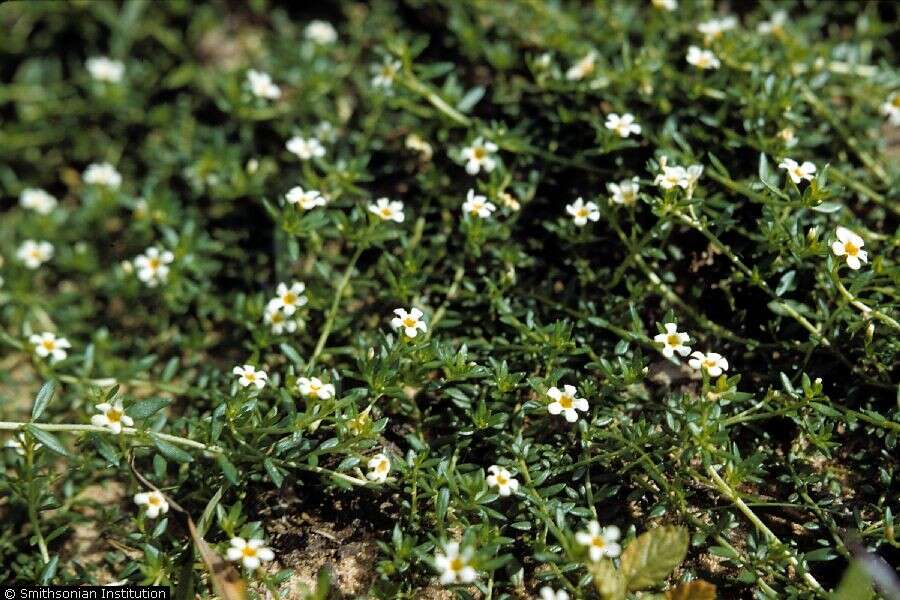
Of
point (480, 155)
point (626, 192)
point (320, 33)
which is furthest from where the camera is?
point (320, 33)

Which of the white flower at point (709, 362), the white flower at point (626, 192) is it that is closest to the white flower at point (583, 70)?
the white flower at point (626, 192)

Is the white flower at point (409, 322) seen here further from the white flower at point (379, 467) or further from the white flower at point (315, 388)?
the white flower at point (379, 467)

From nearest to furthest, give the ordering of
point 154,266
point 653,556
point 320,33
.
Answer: point 653,556, point 154,266, point 320,33

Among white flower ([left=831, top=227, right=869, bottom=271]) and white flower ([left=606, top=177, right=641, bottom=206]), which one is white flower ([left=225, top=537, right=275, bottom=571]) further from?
white flower ([left=831, top=227, right=869, bottom=271])

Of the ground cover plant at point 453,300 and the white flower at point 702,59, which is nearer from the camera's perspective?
the ground cover plant at point 453,300

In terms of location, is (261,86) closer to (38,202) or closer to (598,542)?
(38,202)

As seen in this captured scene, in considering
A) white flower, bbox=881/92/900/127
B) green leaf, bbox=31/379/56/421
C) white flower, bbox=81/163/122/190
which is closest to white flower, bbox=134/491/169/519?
green leaf, bbox=31/379/56/421

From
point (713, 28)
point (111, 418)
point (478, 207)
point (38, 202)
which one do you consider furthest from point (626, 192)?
point (38, 202)

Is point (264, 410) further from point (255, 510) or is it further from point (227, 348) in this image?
point (227, 348)
